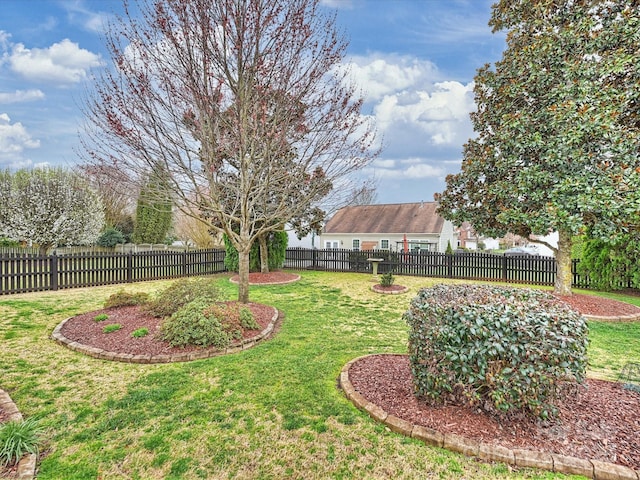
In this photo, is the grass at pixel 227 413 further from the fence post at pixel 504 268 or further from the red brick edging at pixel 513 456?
the fence post at pixel 504 268

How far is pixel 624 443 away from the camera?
2.35m

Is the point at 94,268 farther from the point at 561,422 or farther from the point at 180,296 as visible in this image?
the point at 561,422

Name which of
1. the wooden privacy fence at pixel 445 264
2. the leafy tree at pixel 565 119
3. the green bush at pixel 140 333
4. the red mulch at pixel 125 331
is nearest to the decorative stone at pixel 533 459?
the red mulch at pixel 125 331

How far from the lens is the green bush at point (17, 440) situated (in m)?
2.26

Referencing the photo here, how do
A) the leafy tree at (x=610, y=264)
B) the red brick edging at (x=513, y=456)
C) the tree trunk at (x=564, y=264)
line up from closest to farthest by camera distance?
1. the red brick edging at (x=513, y=456)
2. the tree trunk at (x=564, y=264)
3. the leafy tree at (x=610, y=264)

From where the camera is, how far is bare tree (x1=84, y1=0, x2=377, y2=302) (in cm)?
544

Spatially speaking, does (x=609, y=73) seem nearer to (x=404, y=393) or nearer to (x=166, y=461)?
(x=404, y=393)

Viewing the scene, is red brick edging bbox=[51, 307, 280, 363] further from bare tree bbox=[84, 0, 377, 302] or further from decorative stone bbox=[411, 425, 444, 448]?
decorative stone bbox=[411, 425, 444, 448]

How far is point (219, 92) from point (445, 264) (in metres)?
11.3

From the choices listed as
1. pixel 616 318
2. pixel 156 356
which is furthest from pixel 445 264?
pixel 156 356

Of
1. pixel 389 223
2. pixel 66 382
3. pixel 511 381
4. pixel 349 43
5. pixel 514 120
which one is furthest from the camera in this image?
pixel 389 223

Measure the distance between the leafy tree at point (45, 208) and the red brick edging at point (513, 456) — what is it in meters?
20.0

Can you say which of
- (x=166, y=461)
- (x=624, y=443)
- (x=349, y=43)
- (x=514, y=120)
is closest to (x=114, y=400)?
(x=166, y=461)

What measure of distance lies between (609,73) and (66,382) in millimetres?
10674
